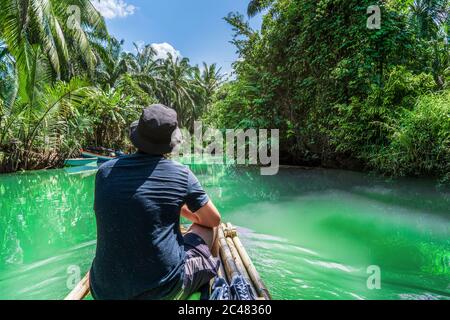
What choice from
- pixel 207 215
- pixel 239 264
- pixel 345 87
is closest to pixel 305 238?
pixel 239 264

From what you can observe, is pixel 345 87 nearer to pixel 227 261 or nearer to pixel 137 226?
pixel 227 261

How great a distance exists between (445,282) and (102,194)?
9.69 ft

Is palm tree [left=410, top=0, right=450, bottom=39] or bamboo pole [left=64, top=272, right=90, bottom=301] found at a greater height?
palm tree [left=410, top=0, right=450, bottom=39]

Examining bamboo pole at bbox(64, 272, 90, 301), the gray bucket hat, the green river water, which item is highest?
the gray bucket hat

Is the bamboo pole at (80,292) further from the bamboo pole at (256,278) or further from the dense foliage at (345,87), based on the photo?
the dense foliage at (345,87)

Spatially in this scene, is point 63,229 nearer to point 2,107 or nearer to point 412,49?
point 2,107

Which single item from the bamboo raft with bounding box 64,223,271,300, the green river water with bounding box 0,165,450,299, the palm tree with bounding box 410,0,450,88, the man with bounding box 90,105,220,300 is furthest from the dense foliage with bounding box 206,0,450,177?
the man with bounding box 90,105,220,300

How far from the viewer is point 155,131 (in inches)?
57.9

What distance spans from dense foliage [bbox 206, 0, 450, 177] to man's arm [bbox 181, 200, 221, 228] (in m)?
6.12

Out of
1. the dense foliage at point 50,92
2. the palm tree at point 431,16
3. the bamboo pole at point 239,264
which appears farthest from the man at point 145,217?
the palm tree at point 431,16

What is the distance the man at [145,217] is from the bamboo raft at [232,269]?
13.2 inches

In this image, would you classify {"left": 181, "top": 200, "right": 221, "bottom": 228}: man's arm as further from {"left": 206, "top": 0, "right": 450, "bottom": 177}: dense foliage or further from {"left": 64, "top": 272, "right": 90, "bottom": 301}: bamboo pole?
{"left": 206, "top": 0, "right": 450, "bottom": 177}: dense foliage

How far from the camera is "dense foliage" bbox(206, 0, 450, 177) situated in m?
6.81

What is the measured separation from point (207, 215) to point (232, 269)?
53cm
